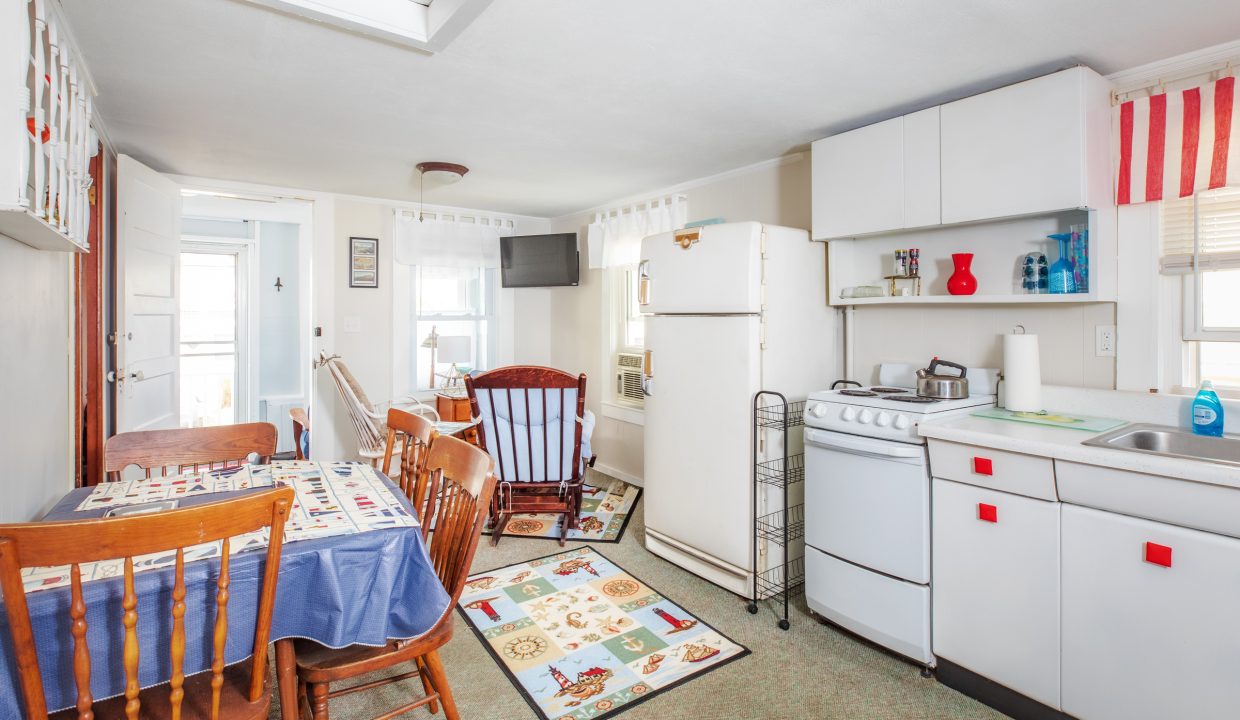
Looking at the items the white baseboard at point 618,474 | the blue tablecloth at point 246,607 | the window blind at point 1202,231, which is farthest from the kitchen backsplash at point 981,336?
the blue tablecloth at point 246,607

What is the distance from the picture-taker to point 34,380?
6.15ft

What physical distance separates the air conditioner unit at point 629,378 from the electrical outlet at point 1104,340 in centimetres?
293

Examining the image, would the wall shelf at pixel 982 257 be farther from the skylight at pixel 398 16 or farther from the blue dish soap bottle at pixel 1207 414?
the skylight at pixel 398 16

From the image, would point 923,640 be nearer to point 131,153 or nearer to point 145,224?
point 145,224

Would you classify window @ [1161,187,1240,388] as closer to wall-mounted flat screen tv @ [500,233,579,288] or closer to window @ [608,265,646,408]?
window @ [608,265,646,408]

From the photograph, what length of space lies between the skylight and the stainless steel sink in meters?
2.37

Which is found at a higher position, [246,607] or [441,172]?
[441,172]

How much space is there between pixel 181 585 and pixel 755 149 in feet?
10.5

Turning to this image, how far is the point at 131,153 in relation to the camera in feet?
11.6

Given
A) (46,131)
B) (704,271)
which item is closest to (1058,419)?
(704,271)

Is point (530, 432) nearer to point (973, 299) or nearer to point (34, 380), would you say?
point (34, 380)

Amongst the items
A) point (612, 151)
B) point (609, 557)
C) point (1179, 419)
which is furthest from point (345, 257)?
point (1179, 419)

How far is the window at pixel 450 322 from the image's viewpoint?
5.13m

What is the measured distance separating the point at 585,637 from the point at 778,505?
1.07 meters
